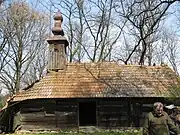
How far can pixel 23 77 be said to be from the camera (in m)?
41.3

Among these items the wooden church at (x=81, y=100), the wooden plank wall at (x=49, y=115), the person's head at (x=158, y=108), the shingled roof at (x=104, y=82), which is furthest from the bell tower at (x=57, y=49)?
the person's head at (x=158, y=108)

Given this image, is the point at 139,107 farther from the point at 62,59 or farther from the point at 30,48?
the point at 30,48

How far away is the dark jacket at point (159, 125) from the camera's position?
8797 millimetres

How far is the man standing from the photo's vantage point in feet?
28.8

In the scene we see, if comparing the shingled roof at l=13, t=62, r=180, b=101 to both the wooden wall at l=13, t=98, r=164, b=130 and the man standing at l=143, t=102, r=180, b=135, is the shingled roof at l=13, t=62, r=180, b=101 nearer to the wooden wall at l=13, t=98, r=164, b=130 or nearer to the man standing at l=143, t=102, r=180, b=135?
the wooden wall at l=13, t=98, r=164, b=130

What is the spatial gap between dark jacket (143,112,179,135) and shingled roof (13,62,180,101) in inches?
564

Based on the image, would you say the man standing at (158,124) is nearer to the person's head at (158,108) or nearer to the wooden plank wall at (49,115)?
the person's head at (158,108)

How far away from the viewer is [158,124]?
8812mm

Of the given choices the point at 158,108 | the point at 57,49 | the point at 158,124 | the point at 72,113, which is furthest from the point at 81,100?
the point at 158,108

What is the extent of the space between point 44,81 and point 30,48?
1302 cm

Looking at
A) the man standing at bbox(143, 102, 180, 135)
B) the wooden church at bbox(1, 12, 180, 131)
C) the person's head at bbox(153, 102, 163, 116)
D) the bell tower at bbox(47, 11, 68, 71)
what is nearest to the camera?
the person's head at bbox(153, 102, 163, 116)

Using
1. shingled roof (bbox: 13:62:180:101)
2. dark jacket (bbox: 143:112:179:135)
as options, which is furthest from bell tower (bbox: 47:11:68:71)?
dark jacket (bbox: 143:112:179:135)

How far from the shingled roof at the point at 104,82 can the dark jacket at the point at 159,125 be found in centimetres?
1432

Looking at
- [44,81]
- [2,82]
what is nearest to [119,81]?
[44,81]
